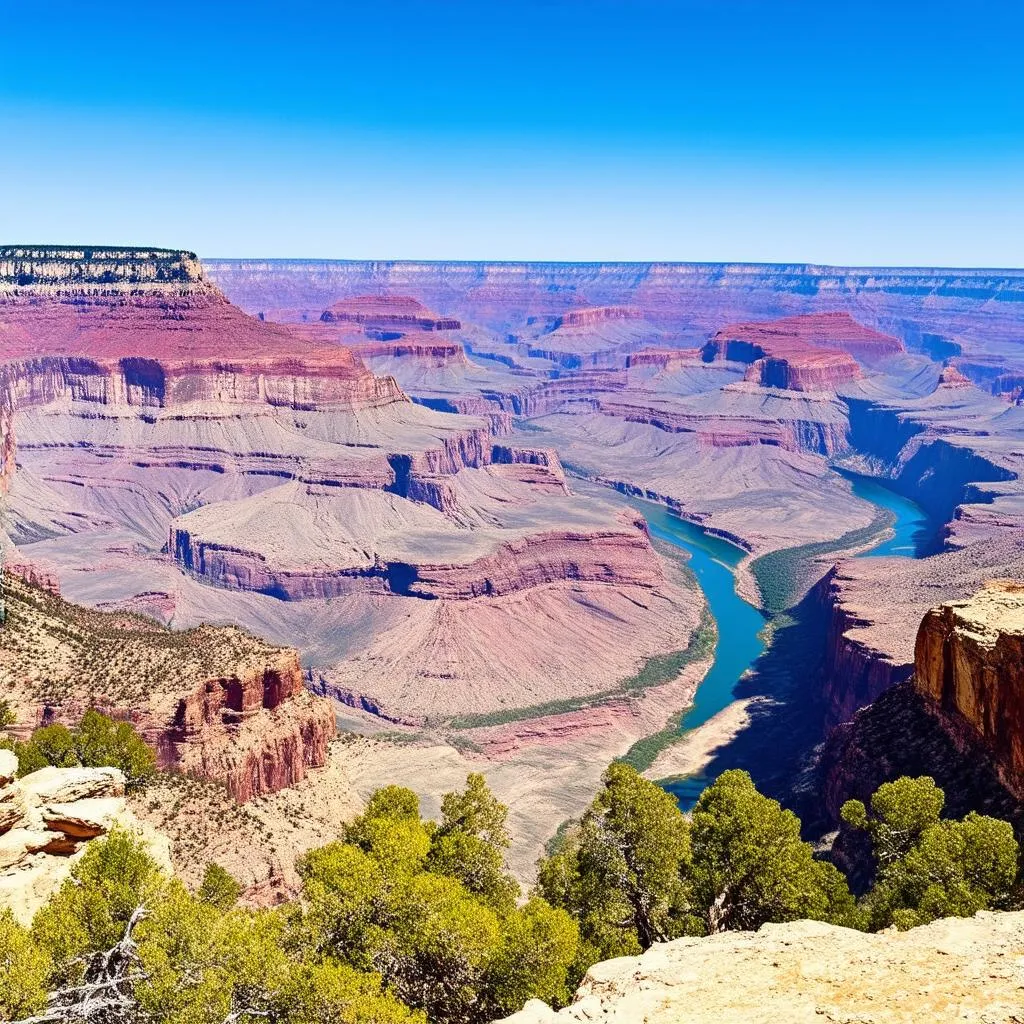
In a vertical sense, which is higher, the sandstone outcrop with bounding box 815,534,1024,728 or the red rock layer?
A: the red rock layer

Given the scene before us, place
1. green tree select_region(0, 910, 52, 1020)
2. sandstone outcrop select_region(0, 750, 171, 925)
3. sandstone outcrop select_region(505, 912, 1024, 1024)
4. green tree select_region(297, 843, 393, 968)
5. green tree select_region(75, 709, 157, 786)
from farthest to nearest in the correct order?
green tree select_region(75, 709, 157, 786), sandstone outcrop select_region(0, 750, 171, 925), green tree select_region(297, 843, 393, 968), green tree select_region(0, 910, 52, 1020), sandstone outcrop select_region(505, 912, 1024, 1024)

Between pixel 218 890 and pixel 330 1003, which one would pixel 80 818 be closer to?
pixel 218 890

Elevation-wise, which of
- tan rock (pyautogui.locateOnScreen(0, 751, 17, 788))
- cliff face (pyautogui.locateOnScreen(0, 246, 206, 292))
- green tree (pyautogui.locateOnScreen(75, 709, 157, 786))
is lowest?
green tree (pyautogui.locateOnScreen(75, 709, 157, 786))

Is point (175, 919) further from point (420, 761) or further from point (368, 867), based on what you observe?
point (420, 761)

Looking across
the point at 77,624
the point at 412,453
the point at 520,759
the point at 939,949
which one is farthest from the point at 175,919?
the point at 412,453

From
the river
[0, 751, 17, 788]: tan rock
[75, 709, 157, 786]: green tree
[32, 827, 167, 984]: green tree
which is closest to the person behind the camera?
[32, 827, 167, 984]: green tree

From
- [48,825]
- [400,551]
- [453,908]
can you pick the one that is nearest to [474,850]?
[453,908]

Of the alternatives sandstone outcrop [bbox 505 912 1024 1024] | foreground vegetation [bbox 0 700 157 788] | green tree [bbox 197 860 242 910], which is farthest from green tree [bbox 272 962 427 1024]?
foreground vegetation [bbox 0 700 157 788]

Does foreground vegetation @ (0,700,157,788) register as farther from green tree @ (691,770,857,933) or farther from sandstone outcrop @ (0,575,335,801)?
green tree @ (691,770,857,933)

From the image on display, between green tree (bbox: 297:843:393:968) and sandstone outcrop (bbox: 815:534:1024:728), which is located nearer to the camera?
green tree (bbox: 297:843:393:968)
